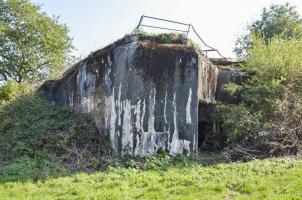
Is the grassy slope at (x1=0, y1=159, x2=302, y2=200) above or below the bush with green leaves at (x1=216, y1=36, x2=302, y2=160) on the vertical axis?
below

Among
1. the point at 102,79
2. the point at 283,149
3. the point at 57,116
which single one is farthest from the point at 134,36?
the point at 283,149

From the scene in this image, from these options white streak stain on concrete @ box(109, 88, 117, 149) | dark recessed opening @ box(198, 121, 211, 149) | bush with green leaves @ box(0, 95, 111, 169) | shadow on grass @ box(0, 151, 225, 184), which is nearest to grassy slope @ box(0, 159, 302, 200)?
shadow on grass @ box(0, 151, 225, 184)

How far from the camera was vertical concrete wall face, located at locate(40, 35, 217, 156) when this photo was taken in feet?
36.6

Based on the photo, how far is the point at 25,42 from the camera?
27438mm

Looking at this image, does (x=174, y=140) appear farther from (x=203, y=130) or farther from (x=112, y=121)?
(x=203, y=130)

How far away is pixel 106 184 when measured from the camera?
8.30m

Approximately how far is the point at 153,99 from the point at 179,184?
3598 millimetres

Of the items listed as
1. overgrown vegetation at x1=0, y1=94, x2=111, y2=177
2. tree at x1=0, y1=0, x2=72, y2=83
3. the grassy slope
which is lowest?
the grassy slope

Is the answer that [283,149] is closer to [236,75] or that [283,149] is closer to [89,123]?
[236,75]

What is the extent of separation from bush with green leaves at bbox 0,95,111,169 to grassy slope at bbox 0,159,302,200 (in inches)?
69.5

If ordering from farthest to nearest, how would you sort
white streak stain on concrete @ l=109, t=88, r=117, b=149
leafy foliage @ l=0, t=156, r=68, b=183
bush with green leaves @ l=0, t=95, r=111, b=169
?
white streak stain on concrete @ l=109, t=88, r=117, b=149, bush with green leaves @ l=0, t=95, r=111, b=169, leafy foliage @ l=0, t=156, r=68, b=183

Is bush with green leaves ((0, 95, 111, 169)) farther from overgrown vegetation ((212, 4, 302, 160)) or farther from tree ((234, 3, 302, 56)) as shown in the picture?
tree ((234, 3, 302, 56))

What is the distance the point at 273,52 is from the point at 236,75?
1.91 meters

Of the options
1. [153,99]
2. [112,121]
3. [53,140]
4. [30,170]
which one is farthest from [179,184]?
[53,140]
